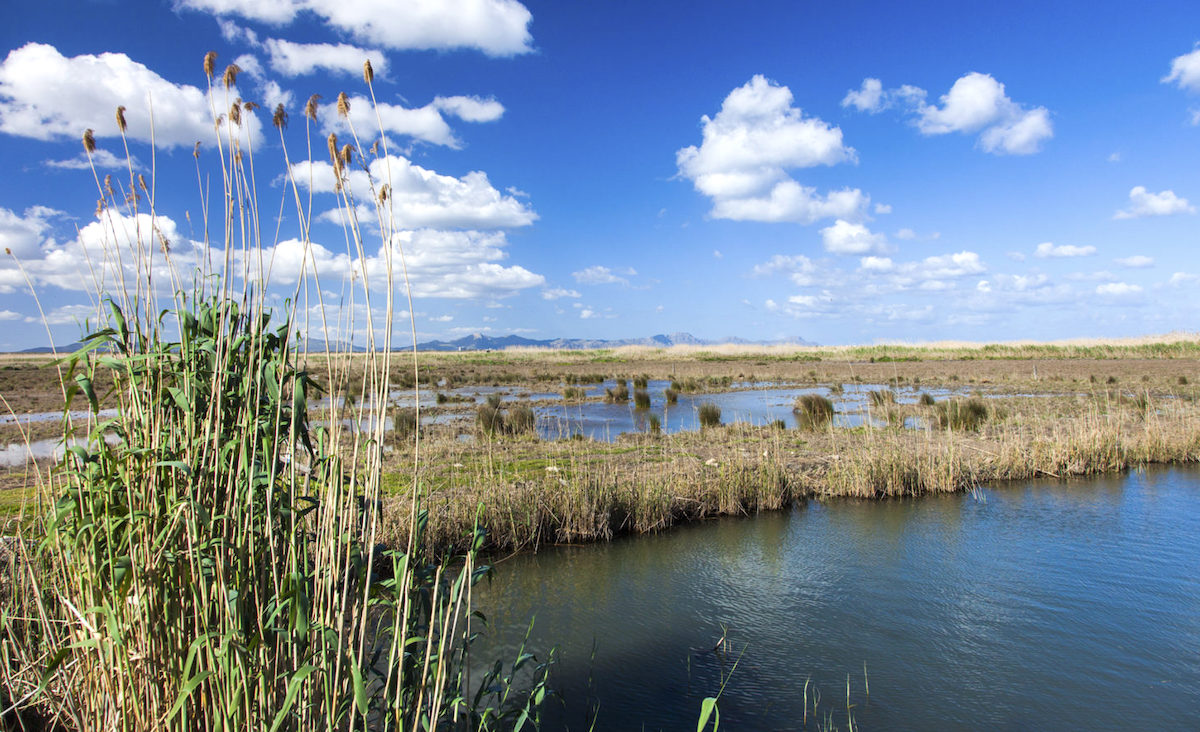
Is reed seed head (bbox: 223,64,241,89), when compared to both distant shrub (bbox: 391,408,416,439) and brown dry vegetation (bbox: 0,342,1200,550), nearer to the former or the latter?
brown dry vegetation (bbox: 0,342,1200,550)

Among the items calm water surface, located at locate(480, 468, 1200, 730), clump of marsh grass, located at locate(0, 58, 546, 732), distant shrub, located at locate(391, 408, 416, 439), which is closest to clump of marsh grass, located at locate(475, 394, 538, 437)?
distant shrub, located at locate(391, 408, 416, 439)

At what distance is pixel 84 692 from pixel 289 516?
119cm

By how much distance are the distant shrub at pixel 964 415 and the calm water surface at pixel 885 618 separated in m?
6.14

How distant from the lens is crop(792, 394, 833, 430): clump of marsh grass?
16859 millimetres

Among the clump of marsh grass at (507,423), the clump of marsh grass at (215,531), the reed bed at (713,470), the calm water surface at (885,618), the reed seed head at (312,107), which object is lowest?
the calm water surface at (885,618)

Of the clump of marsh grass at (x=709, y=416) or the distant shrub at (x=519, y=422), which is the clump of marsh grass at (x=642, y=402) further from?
the distant shrub at (x=519, y=422)

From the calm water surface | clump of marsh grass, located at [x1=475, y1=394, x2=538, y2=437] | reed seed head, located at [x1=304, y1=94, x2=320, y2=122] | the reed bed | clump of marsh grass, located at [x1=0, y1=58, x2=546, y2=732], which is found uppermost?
reed seed head, located at [x1=304, y1=94, x2=320, y2=122]

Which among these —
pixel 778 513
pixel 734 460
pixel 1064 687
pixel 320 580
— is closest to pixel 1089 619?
pixel 1064 687

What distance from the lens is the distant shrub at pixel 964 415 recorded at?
52.4 feet

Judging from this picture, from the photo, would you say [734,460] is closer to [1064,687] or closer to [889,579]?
[889,579]

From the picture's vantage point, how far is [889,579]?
7.27m

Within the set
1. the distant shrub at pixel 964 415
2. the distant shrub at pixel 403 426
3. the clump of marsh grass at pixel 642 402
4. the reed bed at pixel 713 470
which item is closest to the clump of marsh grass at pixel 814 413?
the reed bed at pixel 713 470

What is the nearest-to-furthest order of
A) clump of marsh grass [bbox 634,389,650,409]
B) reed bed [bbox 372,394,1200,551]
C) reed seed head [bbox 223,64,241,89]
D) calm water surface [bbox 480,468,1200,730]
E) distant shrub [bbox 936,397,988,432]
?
1. reed seed head [bbox 223,64,241,89]
2. calm water surface [bbox 480,468,1200,730]
3. reed bed [bbox 372,394,1200,551]
4. distant shrub [bbox 936,397,988,432]
5. clump of marsh grass [bbox 634,389,650,409]

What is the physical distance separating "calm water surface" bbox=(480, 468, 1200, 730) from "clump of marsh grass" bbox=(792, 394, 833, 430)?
23.1 ft
